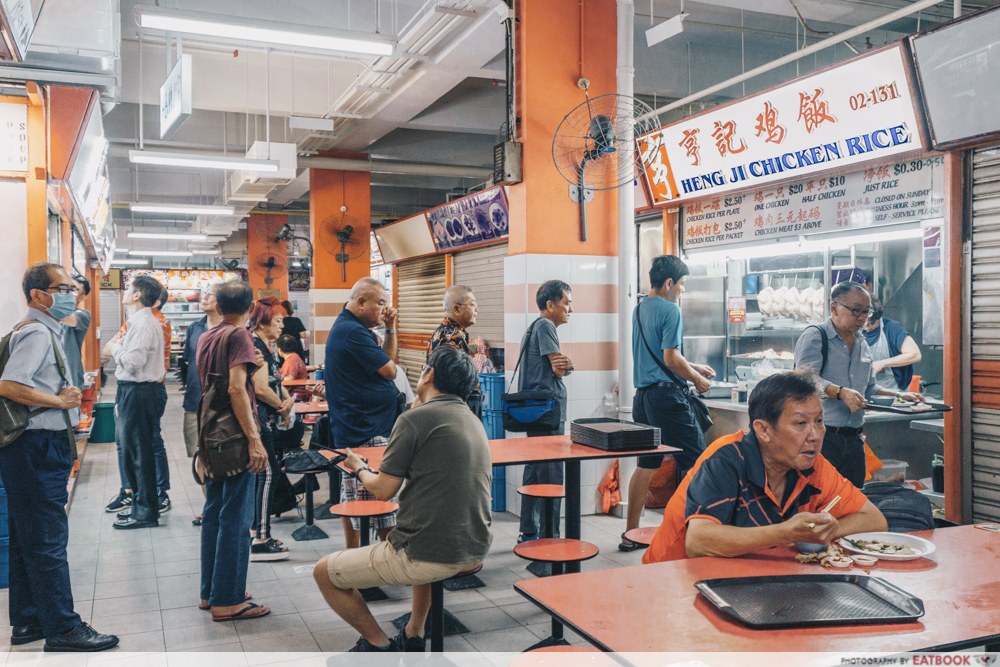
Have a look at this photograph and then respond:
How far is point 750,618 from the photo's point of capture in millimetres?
1807

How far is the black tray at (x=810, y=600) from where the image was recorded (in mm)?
1802

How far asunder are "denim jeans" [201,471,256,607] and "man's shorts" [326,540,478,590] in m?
0.99

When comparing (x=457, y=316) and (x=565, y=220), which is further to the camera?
(x=565, y=220)

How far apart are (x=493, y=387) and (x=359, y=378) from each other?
1970 millimetres

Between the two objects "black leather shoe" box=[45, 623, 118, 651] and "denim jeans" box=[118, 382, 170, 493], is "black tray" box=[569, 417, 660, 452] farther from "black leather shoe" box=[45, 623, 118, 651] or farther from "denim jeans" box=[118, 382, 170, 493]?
"denim jeans" box=[118, 382, 170, 493]

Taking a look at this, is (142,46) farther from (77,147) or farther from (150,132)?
(150,132)

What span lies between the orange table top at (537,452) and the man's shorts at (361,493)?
0.40 feet

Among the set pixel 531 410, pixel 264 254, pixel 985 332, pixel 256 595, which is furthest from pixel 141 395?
pixel 264 254

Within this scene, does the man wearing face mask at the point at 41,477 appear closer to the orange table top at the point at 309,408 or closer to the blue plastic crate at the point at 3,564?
the blue plastic crate at the point at 3,564

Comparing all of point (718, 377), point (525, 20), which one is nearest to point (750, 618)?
point (525, 20)

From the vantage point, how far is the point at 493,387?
6371 millimetres

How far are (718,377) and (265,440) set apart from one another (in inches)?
168

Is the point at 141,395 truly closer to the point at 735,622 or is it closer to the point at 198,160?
the point at 198,160

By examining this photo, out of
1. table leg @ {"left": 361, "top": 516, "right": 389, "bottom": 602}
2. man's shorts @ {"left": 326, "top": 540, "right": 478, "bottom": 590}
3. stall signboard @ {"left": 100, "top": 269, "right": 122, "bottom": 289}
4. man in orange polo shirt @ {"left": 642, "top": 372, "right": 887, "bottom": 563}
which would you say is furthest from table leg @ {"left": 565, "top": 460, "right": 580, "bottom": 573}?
stall signboard @ {"left": 100, "top": 269, "right": 122, "bottom": 289}
